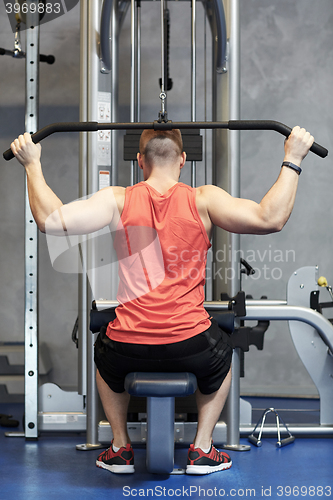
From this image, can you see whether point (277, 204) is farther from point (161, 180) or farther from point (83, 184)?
point (83, 184)

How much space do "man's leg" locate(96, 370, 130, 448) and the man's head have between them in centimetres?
96

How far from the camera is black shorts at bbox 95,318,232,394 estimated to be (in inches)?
73.6

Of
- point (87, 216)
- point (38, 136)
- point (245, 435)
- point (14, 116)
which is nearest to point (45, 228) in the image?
point (87, 216)

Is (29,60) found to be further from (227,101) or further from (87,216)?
(87,216)

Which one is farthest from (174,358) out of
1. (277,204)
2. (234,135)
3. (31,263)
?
(234,135)

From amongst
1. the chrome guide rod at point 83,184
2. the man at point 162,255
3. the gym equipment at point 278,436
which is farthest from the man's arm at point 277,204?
the gym equipment at point 278,436

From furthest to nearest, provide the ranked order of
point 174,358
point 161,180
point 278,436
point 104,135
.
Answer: point 104,135 < point 278,436 < point 161,180 < point 174,358

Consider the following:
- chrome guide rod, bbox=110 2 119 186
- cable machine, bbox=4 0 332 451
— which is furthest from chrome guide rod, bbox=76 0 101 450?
chrome guide rod, bbox=110 2 119 186

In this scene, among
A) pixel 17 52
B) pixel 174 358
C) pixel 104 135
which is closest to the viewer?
pixel 174 358

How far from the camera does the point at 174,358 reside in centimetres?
187

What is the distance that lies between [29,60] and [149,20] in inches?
55.7

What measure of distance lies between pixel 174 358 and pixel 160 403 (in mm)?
180

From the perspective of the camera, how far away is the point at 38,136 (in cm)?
177

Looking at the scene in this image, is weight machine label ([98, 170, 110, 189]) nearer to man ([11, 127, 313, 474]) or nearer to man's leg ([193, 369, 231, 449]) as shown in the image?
man ([11, 127, 313, 474])
